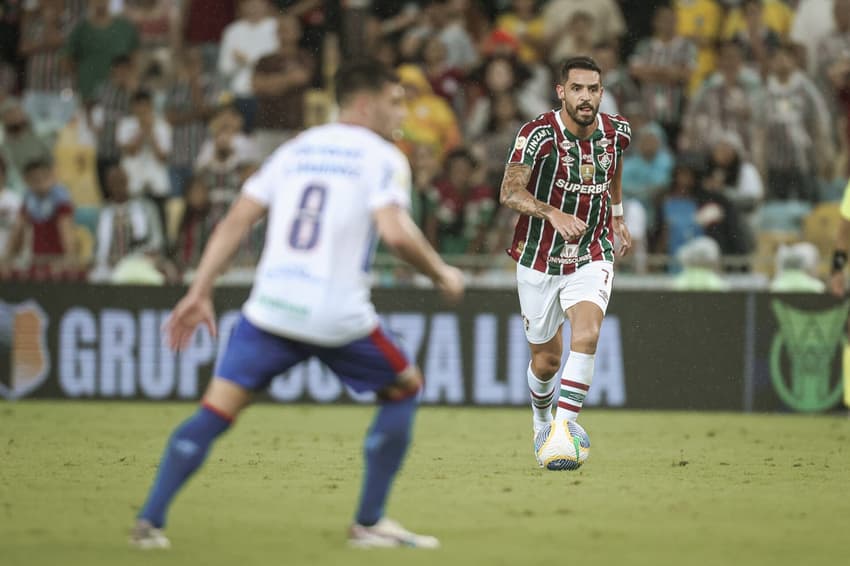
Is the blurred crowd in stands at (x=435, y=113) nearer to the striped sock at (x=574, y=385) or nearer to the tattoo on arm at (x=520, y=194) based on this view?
the tattoo on arm at (x=520, y=194)

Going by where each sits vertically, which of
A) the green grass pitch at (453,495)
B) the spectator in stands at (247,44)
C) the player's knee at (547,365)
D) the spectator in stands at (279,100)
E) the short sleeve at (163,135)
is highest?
the spectator in stands at (247,44)

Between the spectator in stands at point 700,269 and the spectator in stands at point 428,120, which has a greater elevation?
the spectator in stands at point 428,120

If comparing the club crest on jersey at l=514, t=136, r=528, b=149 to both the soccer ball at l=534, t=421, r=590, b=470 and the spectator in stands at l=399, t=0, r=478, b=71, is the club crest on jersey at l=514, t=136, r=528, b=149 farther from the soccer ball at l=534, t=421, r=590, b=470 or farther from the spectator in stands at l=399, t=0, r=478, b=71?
the spectator in stands at l=399, t=0, r=478, b=71

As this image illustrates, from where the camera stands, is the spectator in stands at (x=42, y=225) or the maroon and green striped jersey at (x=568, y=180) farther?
the spectator in stands at (x=42, y=225)

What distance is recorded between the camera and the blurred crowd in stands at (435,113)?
17141 millimetres

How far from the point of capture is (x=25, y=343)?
52.8 feet

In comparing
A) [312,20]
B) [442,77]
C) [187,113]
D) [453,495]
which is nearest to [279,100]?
[187,113]

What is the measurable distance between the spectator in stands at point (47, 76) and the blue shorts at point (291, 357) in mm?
14225

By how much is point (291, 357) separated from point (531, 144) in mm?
3906

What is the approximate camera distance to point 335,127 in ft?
22.2

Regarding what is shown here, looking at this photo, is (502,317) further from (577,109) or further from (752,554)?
(752,554)

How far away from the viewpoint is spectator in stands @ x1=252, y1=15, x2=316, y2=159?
736 inches

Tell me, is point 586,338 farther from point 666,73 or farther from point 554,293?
point 666,73

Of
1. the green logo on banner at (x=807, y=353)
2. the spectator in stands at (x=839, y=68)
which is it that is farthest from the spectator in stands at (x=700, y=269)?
the spectator in stands at (x=839, y=68)
